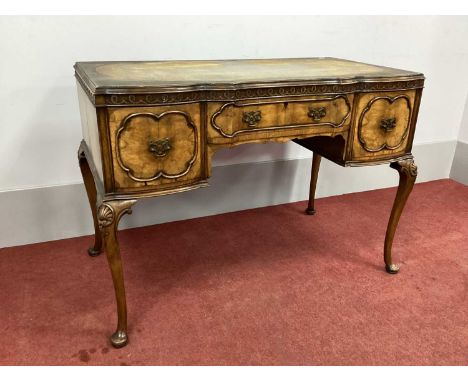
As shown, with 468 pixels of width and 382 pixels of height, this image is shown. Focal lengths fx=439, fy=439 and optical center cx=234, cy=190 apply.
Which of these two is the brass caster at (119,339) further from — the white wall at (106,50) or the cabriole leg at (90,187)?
the white wall at (106,50)

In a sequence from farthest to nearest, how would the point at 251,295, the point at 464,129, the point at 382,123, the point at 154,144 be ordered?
the point at 464,129 → the point at 251,295 → the point at 382,123 → the point at 154,144

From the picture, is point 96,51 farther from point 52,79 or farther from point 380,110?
point 380,110

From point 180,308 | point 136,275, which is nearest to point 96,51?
point 136,275

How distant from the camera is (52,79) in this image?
1.97 metres

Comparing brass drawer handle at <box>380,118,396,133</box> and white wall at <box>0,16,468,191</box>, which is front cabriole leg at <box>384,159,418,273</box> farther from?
white wall at <box>0,16,468,191</box>

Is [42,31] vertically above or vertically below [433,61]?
above

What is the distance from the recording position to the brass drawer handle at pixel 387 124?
175 centimetres

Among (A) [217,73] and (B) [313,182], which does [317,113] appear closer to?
(A) [217,73]

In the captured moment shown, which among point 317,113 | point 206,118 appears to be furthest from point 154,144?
point 317,113

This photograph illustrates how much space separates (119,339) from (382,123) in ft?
4.24

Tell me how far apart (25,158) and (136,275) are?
30.0 inches

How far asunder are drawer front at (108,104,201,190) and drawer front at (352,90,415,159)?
671 millimetres

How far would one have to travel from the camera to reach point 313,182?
254cm

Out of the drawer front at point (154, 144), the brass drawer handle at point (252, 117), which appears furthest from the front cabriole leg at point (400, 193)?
the drawer front at point (154, 144)
